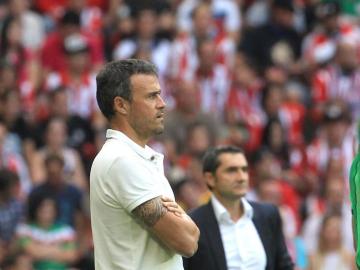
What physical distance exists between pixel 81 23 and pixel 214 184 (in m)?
8.26

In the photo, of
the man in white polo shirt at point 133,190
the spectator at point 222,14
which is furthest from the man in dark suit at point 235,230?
the spectator at point 222,14

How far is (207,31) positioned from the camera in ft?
50.4

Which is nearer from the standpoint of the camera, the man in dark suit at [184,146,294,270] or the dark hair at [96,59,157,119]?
the dark hair at [96,59,157,119]

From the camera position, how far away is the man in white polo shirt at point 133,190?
5328mm

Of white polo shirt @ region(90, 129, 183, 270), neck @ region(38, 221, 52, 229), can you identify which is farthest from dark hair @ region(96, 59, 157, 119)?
neck @ region(38, 221, 52, 229)

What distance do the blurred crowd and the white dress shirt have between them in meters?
3.84

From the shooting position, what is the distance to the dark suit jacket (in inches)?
272

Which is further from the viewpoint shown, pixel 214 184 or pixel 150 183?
pixel 214 184

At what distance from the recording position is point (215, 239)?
23.0ft

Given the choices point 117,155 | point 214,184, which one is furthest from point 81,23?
point 117,155

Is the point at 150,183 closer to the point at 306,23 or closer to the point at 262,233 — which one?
the point at 262,233

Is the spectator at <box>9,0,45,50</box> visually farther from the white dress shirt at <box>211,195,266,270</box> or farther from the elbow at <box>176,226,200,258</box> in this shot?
the elbow at <box>176,226,200,258</box>

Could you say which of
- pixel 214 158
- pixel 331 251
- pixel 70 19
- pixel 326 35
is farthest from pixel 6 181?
pixel 326 35

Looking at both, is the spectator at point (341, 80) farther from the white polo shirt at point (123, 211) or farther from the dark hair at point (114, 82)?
the white polo shirt at point (123, 211)
